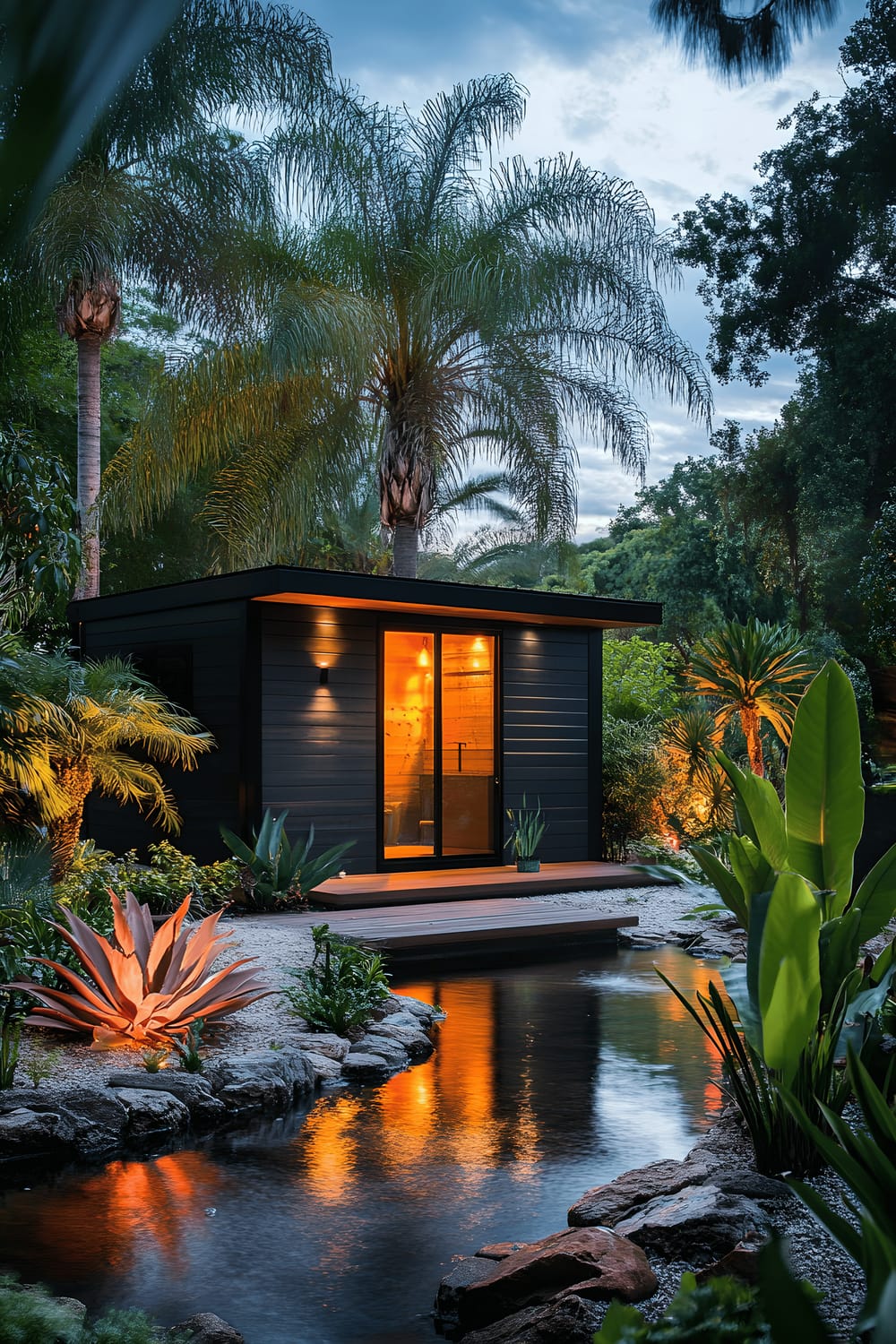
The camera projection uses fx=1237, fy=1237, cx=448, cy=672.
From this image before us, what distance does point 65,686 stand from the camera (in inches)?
343

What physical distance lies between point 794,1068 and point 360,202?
1332 centimetres

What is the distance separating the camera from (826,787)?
12.0 ft

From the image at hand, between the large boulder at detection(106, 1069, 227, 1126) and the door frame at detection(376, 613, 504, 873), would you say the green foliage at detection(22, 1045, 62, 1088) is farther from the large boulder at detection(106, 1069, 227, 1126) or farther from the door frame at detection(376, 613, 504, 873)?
the door frame at detection(376, 613, 504, 873)

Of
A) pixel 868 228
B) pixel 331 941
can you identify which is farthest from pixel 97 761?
pixel 868 228

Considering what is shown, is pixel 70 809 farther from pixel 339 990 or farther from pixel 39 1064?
pixel 39 1064

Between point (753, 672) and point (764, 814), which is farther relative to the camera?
point (753, 672)

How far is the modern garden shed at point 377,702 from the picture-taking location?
37.4 ft

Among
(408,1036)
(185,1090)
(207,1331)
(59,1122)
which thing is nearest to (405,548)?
(408,1036)

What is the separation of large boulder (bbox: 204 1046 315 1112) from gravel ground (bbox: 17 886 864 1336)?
0.91 feet

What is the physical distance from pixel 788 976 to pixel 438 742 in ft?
31.5

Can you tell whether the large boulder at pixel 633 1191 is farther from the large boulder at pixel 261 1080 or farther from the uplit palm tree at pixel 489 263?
the uplit palm tree at pixel 489 263

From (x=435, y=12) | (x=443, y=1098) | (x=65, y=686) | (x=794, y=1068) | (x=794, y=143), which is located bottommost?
(x=443, y=1098)

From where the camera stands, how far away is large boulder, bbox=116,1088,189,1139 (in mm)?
5129

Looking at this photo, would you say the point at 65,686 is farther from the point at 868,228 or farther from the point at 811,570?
the point at 811,570
